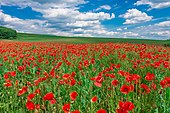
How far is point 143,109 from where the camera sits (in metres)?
4.04

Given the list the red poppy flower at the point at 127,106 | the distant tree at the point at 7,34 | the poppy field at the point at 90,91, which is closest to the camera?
the red poppy flower at the point at 127,106

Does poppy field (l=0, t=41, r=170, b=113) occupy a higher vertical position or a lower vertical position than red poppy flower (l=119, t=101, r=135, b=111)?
lower

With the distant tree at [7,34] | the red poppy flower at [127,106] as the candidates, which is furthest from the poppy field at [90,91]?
the distant tree at [7,34]

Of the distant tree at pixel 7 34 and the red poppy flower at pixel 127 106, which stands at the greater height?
the red poppy flower at pixel 127 106

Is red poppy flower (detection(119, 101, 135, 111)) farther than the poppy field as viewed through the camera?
No

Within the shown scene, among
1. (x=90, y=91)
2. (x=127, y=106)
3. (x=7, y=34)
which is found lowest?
(x=7, y=34)

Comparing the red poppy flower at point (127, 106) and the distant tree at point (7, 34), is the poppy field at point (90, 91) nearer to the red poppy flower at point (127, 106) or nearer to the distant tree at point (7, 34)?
the red poppy flower at point (127, 106)

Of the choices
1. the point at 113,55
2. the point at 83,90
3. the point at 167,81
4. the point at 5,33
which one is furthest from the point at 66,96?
the point at 5,33

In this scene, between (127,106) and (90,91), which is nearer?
(127,106)

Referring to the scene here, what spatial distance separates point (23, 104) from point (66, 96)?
76 cm

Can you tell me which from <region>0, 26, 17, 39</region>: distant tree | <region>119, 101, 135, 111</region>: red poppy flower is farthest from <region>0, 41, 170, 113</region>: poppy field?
<region>0, 26, 17, 39</region>: distant tree

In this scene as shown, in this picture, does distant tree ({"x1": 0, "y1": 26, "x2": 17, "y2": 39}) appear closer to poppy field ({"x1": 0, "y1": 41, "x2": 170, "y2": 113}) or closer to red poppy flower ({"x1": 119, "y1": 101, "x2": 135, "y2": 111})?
poppy field ({"x1": 0, "y1": 41, "x2": 170, "y2": 113})

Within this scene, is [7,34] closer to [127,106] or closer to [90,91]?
[90,91]

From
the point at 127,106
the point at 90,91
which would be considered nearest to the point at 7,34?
the point at 90,91
